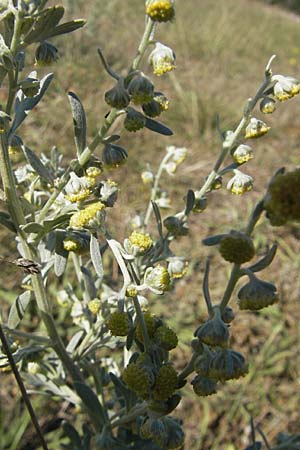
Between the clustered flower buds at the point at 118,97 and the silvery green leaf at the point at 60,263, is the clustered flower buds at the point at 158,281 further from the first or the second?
the clustered flower buds at the point at 118,97

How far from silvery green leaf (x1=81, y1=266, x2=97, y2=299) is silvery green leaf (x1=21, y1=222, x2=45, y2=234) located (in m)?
0.37

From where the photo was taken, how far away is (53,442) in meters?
2.63

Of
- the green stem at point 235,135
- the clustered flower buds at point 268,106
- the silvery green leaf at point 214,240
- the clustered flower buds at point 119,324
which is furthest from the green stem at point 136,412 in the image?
the clustered flower buds at point 268,106

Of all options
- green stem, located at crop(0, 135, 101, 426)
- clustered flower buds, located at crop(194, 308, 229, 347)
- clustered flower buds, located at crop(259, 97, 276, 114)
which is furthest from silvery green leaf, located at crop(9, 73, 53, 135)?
clustered flower buds, located at crop(194, 308, 229, 347)

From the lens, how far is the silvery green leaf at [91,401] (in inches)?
60.5

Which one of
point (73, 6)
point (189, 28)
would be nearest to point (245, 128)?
point (73, 6)

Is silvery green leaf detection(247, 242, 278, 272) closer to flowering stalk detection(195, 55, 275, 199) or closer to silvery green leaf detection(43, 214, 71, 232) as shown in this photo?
flowering stalk detection(195, 55, 275, 199)

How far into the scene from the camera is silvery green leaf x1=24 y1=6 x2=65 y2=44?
1.11 meters

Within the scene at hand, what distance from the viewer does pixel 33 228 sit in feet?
4.19

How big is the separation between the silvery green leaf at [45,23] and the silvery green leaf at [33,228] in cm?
43

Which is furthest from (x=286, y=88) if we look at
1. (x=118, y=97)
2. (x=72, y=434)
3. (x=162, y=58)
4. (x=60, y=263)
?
(x=72, y=434)

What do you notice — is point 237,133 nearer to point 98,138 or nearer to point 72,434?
point 98,138

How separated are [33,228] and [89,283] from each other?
1.57 feet

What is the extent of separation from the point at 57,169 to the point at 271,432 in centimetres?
213
